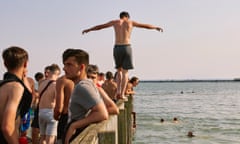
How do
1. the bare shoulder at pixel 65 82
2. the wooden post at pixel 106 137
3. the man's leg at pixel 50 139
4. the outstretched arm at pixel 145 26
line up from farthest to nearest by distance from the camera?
the outstretched arm at pixel 145 26 → the man's leg at pixel 50 139 → the bare shoulder at pixel 65 82 → the wooden post at pixel 106 137

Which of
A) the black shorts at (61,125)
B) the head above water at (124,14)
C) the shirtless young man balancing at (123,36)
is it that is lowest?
the black shorts at (61,125)

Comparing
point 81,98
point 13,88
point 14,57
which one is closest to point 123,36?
Result: point 81,98

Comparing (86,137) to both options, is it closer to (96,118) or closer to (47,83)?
(96,118)

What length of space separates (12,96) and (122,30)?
498 cm

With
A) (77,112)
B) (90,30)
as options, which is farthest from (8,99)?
(90,30)

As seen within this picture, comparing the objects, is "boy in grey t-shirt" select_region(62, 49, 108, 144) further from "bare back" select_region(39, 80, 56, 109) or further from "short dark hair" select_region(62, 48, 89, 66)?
"bare back" select_region(39, 80, 56, 109)

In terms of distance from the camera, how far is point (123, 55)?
334 inches

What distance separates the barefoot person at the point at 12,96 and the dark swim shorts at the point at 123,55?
463 centimetres

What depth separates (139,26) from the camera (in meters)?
8.51

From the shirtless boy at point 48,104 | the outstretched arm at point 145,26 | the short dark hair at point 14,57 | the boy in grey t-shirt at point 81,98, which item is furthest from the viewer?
the outstretched arm at point 145,26

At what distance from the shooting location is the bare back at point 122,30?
8453 millimetres

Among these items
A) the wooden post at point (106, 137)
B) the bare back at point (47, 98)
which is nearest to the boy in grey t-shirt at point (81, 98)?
the wooden post at point (106, 137)

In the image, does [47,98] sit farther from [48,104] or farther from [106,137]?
[106,137]

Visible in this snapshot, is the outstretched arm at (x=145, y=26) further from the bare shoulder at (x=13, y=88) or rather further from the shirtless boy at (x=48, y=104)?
the bare shoulder at (x=13, y=88)
